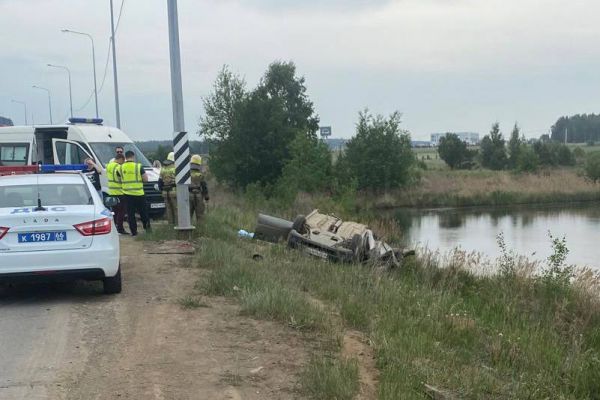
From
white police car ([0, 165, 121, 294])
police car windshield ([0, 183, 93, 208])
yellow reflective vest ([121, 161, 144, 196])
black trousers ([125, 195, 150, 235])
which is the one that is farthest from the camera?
black trousers ([125, 195, 150, 235])

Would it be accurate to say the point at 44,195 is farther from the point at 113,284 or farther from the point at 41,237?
the point at 113,284

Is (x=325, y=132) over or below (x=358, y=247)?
over

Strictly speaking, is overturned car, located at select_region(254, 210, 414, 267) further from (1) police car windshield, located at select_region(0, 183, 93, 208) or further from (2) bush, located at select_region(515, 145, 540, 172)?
(2) bush, located at select_region(515, 145, 540, 172)

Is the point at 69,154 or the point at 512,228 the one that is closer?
the point at 69,154

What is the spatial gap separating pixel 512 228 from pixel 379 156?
1823cm

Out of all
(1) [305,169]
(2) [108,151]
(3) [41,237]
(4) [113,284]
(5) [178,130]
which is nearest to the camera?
(3) [41,237]

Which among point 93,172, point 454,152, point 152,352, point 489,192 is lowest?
point 489,192

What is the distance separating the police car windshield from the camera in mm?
7910

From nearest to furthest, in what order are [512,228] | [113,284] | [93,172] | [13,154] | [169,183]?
[113,284] < [169,183] < [93,172] < [13,154] < [512,228]

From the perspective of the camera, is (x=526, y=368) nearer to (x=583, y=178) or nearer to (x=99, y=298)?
(x=99, y=298)

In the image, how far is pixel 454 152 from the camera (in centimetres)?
7100

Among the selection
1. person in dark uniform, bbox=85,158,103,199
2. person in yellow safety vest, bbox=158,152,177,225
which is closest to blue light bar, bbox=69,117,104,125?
person in dark uniform, bbox=85,158,103,199

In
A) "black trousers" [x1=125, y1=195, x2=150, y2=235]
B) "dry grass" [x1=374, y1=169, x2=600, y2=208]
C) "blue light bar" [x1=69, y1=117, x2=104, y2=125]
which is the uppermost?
"blue light bar" [x1=69, y1=117, x2=104, y2=125]

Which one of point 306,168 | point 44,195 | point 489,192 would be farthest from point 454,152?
point 44,195
